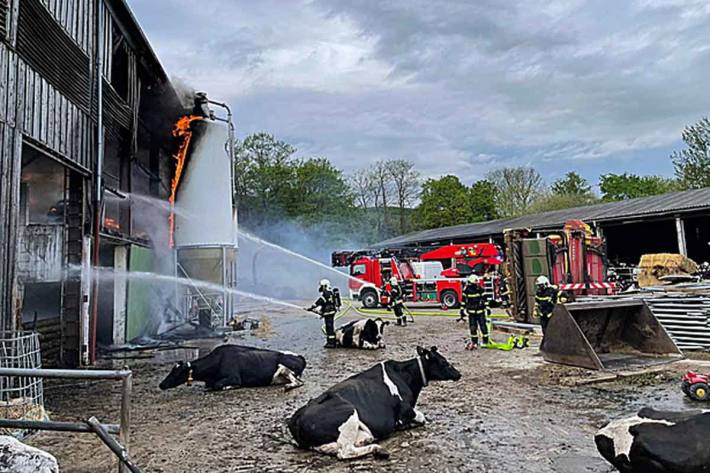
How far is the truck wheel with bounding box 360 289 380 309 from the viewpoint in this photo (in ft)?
84.2

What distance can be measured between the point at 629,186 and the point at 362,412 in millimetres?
57673

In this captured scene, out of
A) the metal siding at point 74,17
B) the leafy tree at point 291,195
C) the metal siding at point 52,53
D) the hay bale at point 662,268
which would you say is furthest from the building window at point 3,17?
the leafy tree at point 291,195

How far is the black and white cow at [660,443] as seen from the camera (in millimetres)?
3637

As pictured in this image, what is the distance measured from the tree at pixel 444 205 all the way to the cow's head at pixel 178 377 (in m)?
47.8

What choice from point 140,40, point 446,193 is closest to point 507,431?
point 140,40

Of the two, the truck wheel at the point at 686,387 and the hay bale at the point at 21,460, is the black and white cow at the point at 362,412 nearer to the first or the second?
the hay bale at the point at 21,460

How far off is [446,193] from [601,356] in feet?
154

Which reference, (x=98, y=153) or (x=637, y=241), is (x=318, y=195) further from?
(x=98, y=153)

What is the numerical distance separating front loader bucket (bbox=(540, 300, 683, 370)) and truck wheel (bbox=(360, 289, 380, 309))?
641 inches

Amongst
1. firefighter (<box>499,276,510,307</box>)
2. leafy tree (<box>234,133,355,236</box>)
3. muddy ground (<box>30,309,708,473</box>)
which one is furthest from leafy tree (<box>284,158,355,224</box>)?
muddy ground (<box>30,309,708,473</box>)

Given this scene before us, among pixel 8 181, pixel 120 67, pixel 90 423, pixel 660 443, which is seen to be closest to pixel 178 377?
pixel 8 181

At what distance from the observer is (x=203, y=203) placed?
55.2 feet

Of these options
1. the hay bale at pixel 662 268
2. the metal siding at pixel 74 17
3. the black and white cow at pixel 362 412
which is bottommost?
the black and white cow at pixel 362 412

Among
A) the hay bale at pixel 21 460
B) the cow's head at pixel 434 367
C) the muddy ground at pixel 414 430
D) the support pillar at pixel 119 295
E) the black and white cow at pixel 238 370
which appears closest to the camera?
the hay bale at pixel 21 460
